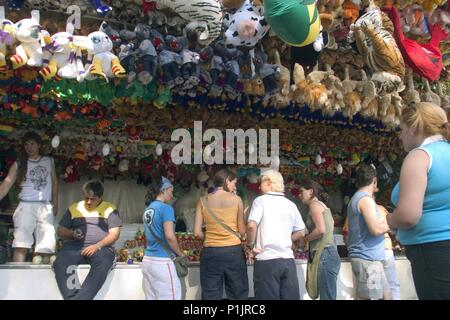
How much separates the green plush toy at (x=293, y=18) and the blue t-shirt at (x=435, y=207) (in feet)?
6.58

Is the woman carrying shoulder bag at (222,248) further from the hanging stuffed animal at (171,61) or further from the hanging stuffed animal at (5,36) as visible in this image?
the hanging stuffed animal at (5,36)

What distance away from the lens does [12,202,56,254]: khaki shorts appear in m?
4.78

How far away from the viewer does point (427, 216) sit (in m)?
2.28

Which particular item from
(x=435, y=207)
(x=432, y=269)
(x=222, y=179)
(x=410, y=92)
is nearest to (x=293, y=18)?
(x=222, y=179)

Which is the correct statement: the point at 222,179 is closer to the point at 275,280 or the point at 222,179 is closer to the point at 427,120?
the point at 275,280

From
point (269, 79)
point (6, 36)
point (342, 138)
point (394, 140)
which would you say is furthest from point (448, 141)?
point (394, 140)

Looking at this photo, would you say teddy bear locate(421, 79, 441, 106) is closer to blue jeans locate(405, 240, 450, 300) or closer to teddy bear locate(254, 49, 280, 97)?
teddy bear locate(254, 49, 280, 97)

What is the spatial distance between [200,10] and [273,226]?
1893 millimetres

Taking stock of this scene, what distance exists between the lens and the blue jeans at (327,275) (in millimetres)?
4445

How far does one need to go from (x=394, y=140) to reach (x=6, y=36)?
223 inches

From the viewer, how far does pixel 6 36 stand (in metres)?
3.79

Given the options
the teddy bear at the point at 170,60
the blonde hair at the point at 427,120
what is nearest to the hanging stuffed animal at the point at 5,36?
the teddy bear at the point at 170,60

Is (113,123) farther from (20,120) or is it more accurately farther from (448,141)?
(448,141)

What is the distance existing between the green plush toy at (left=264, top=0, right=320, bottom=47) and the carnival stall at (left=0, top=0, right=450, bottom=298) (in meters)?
0.01
